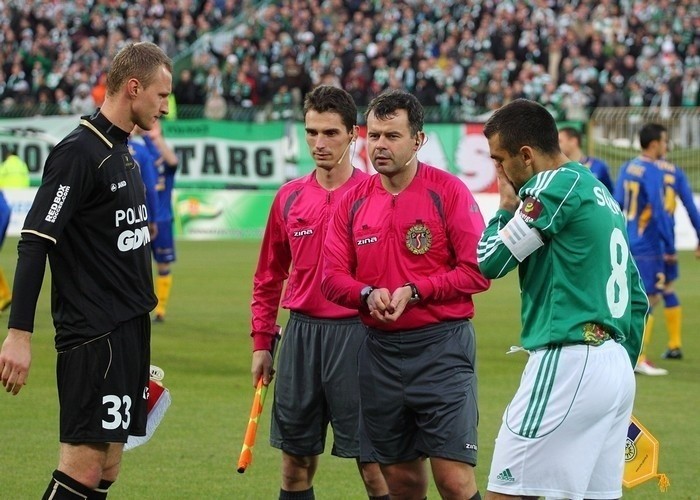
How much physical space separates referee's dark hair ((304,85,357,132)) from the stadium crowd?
2339cm

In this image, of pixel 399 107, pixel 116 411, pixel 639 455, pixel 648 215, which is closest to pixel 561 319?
pixel 639 455

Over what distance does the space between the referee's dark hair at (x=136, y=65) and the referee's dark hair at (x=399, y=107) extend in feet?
3.39

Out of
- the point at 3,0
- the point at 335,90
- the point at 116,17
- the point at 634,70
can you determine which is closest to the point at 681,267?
the point at 634,70

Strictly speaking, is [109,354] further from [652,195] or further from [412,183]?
[652,195]

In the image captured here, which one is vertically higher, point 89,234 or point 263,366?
point 89,234

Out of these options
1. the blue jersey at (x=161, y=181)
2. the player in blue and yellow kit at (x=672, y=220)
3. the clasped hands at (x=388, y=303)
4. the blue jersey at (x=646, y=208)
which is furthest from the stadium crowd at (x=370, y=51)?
the clasped hands at (x=388, y=303)

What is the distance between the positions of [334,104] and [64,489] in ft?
7.57

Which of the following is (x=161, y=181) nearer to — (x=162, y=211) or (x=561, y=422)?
(x=162, y=211)

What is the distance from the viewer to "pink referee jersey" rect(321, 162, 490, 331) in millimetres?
5828

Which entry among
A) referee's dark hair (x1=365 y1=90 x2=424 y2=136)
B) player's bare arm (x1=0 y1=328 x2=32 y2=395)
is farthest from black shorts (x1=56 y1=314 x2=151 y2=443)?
referee's dark hair (x1=365 y1=90 x2=424 y2=136)

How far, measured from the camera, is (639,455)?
18.9ft

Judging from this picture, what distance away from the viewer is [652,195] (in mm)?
12719

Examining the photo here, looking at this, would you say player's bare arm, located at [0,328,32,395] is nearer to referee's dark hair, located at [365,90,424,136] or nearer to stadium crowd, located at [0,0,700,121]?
referee's dark hair, located at [365,90,424,136]

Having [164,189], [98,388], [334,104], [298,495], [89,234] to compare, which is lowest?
[164,189]
